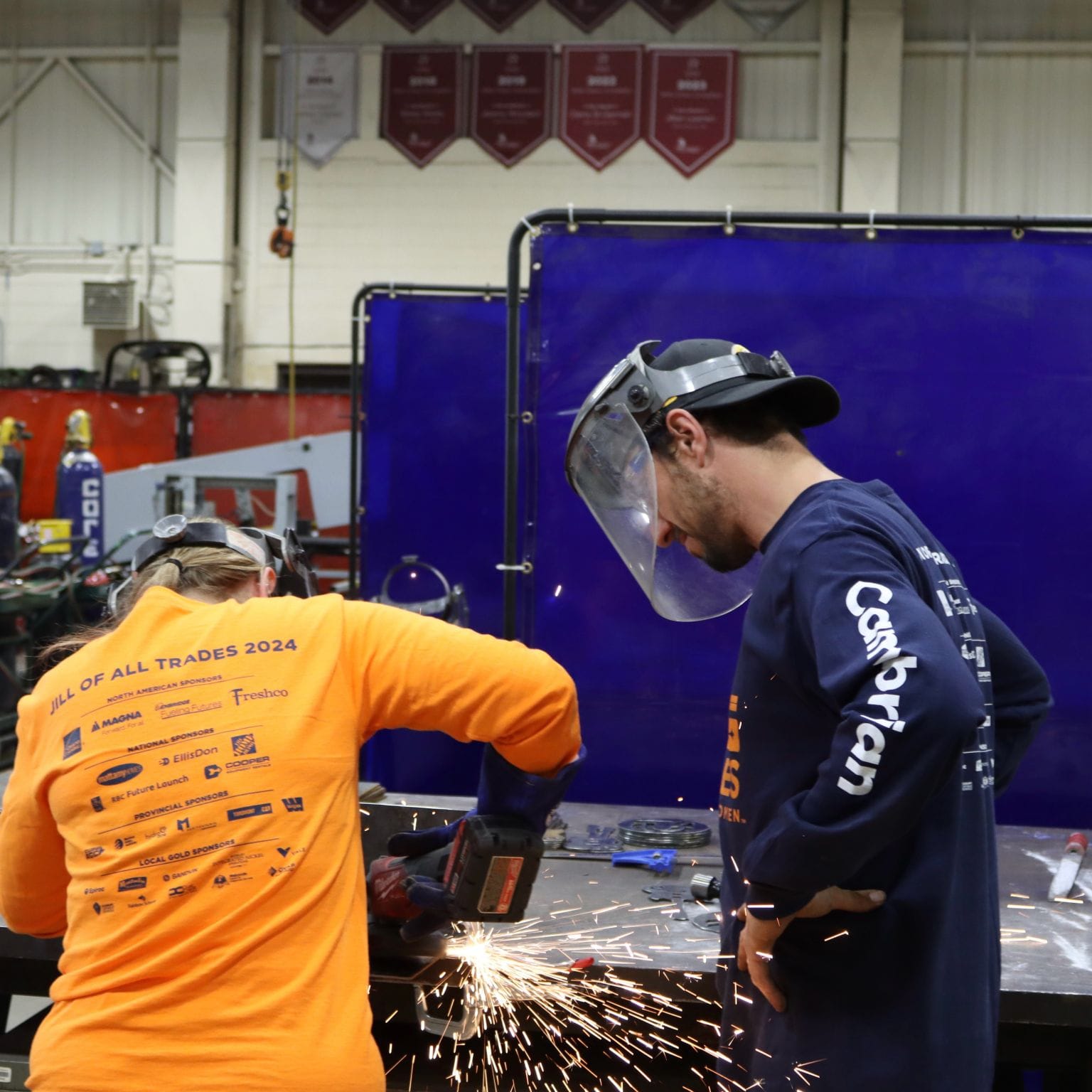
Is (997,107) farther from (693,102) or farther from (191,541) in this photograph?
(191,541)

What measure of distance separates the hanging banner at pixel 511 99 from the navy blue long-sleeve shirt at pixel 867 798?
41.4ft

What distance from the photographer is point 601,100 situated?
13.5 meters

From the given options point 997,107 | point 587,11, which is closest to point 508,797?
point 587,11

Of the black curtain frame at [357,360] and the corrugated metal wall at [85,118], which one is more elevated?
the corrugated metal wall at [85,118]

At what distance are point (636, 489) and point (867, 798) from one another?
0.63 m

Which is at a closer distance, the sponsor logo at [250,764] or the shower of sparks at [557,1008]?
the sponsor logo at [250,764]

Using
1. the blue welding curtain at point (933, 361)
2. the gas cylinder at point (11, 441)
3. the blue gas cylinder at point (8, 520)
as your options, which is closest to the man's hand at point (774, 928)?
the blue welding curtain at point (933, 361)

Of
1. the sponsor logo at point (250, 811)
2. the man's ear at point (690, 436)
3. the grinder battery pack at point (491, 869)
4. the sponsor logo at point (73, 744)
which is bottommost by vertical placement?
the grinder battery pack at point (491, 869)

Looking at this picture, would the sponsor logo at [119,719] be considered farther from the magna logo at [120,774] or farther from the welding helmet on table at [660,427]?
the welding helmet on table at [660,427]

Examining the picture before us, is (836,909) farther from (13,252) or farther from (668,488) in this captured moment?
(13,252)

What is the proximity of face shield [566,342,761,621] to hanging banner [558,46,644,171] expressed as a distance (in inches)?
475

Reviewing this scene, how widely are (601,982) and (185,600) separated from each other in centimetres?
100

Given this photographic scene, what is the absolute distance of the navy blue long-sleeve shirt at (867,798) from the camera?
1406mm

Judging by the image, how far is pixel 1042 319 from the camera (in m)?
3.20
